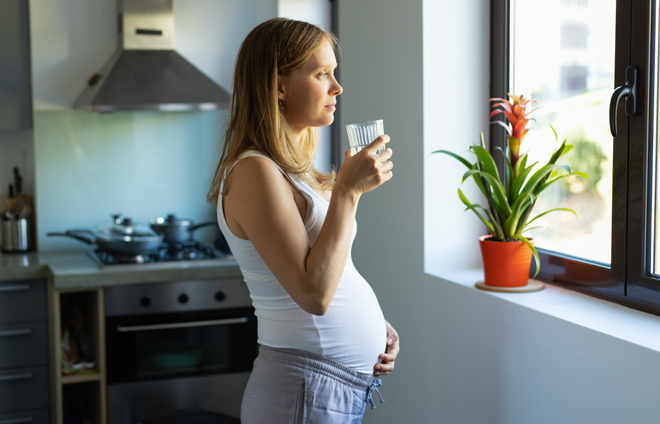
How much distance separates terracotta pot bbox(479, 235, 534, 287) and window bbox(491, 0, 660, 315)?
0.14 meters

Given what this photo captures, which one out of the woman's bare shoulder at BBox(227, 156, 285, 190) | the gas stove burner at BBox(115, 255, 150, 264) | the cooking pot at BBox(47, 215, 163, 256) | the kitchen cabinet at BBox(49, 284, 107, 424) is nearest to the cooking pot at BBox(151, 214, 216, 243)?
the cooking pot at BBox(47, 215, 163, 256)

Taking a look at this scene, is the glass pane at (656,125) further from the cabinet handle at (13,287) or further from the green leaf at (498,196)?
the cabinet handle at (13,287)

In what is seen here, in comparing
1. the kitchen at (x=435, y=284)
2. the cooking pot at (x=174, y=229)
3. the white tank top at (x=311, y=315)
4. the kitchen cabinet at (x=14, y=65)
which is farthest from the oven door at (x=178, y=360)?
the white tank top at (x=311, y=315)

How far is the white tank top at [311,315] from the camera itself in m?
1.25

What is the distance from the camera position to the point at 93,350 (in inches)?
105

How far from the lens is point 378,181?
3.88 feet

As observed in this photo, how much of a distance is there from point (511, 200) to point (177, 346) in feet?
5.11

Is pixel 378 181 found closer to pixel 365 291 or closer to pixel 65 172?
pixel 365 291

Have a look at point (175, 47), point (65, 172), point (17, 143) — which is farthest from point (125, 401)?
point (175, 47)

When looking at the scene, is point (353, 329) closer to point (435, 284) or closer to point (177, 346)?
→ point (435, 284)

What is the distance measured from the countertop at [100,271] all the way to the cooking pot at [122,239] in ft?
0.28

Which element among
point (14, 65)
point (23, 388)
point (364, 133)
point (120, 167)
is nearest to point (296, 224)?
point (364, 133)

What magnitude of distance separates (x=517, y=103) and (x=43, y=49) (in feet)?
7.28

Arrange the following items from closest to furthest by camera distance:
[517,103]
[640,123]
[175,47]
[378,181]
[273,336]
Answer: [378,181] → [273,336] → [640,123] → [517,103] → [175,47]
